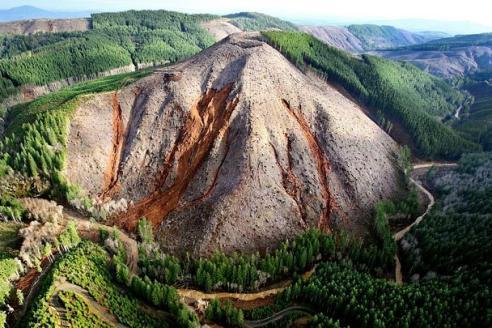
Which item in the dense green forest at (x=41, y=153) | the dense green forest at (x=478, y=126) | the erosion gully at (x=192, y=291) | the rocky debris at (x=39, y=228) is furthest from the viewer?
the dense green forest at (x=478, y=126)

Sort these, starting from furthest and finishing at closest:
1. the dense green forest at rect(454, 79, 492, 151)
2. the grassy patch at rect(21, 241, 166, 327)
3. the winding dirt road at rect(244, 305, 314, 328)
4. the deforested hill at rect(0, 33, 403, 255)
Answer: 1. the dense green forest at rect(454, 79, 492, 151)
2. the deforested hill at rect(0, 33, 403, 255)
3. the winding dirt road at rect(244, 305, 314, 328)
4. the grassy patch at rect(21, 241, 166, 327)

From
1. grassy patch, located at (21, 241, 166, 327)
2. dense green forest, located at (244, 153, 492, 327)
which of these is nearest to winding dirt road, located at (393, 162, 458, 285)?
dense green forest, located at (244, 153, 492, 327)

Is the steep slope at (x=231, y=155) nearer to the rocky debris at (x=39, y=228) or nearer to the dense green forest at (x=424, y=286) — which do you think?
the rocky debris at (x=39, y=228)

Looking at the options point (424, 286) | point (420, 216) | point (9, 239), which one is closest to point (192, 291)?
point (9, 239)

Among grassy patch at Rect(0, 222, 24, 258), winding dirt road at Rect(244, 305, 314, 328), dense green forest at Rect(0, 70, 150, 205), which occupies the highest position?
dense green forest at Rect(0, 70, 150, 205)

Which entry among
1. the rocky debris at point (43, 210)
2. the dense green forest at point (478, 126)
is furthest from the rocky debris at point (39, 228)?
the dense green forest at point (478, 126)

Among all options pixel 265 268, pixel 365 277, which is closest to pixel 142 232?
pixel 265 268

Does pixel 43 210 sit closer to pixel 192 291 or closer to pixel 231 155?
pixel 192 291

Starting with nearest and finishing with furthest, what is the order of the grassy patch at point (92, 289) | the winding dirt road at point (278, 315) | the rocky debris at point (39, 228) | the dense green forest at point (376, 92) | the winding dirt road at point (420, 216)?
the grassy patch at point (92, 289), the winding dirt road at point (278, 315), the rocky debris at point (39, 228), the winding dirt road at point (420, 216), the dense green forest at point (376, 92)

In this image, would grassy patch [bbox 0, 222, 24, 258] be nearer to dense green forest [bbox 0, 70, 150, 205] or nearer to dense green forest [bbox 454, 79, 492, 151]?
dense green forest [bbox 0, 70, 150, 205]
